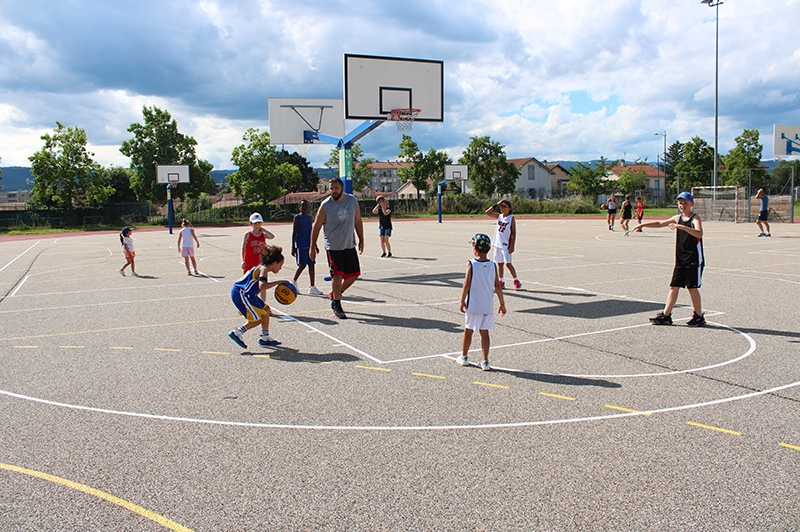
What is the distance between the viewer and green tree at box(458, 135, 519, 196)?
251ft

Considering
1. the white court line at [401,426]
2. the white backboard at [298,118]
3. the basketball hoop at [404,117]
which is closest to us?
the white court line at [401,426]

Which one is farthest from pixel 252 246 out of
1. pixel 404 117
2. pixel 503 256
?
pixel 404 117

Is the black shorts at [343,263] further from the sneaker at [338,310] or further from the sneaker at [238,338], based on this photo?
the sneaker at [238,338]

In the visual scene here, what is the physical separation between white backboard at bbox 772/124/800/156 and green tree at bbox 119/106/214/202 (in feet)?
166

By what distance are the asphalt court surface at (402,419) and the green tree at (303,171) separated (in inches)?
4050

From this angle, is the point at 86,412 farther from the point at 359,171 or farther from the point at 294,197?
the point at 359,171

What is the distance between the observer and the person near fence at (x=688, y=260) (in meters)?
8.85

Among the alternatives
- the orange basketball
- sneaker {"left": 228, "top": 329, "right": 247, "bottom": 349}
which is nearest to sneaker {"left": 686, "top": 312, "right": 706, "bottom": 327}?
the orange basketball

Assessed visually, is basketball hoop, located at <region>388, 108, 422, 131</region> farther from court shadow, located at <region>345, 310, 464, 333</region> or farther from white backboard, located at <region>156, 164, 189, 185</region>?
white backboard, located at <region>156, 164, 189, 185</region>

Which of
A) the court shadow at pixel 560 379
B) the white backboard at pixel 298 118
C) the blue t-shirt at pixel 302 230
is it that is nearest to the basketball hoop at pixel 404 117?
the blue t-shirt at pixel 302 230

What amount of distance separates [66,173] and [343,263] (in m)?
50.3

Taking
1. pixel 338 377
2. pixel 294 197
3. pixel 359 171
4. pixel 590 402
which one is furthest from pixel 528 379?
pixel 359 171

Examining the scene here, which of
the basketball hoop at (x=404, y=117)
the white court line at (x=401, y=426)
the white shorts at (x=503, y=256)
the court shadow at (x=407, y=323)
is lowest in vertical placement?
the white court line at (x=401, y=426)

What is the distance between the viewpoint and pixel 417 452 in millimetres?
4746
